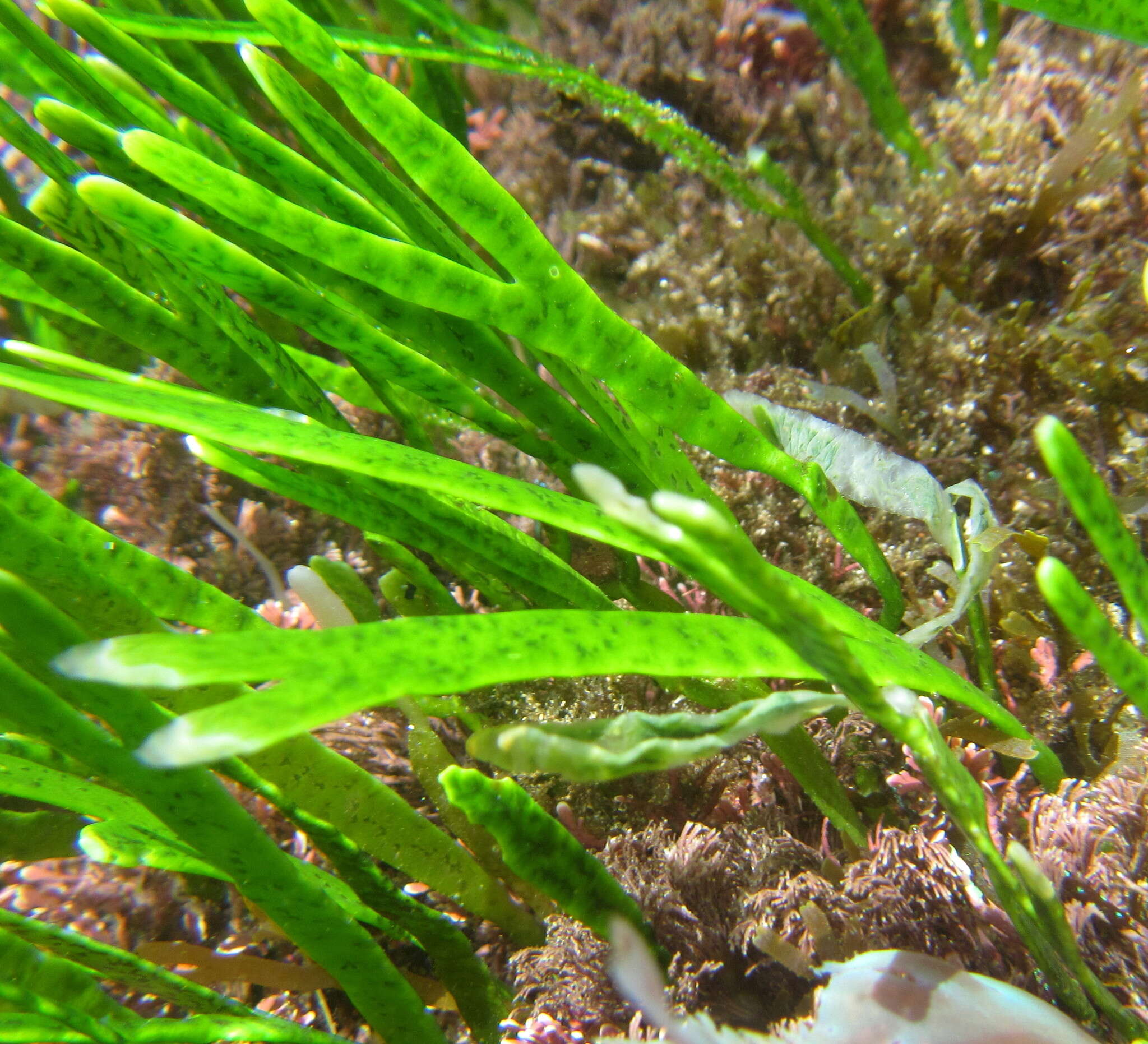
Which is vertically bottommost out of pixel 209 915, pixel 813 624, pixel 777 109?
pixel 813 624

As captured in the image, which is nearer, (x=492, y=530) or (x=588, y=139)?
(x=492, y=530)

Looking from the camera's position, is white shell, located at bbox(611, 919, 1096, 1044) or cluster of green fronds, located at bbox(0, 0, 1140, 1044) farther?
white shell, located at bbox(611, 919, 1096, 1044)

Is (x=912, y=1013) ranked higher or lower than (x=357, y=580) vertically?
lower

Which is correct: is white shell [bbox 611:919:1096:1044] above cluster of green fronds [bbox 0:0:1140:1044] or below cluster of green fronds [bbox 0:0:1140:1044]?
below

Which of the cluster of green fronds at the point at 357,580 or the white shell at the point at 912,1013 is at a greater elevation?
the cluster of green fronds at the point at 357,580

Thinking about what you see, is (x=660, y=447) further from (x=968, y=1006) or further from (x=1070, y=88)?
(x=1070, y=88)

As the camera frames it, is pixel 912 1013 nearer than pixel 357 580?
Yes

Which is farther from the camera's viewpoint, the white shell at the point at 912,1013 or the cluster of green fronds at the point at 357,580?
the white shell at the point at 912,1013

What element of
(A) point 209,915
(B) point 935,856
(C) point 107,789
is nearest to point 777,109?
(B) point 935,856
